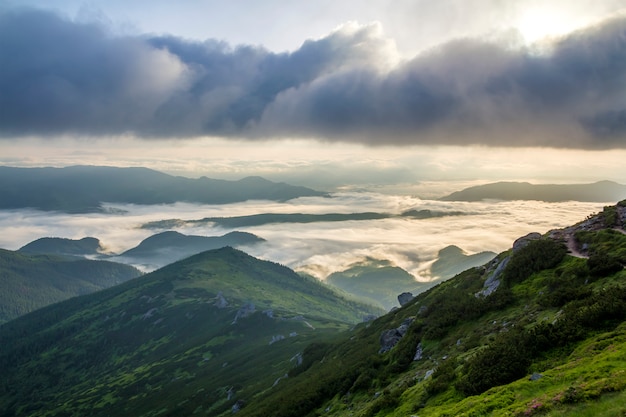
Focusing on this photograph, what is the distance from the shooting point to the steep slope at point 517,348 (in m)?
26.3

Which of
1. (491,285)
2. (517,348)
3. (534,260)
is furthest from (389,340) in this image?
(517,348)

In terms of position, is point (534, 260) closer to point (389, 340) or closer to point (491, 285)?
point (491, 285)

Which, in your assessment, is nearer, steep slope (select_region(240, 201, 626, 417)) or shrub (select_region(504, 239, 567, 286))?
A: steep slope (select_region(240, 201, 626, 417))

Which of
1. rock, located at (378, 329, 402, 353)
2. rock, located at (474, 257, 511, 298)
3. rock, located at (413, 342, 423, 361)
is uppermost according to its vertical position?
rock, located at (474, 257, 511, 298)

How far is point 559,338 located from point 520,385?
8227mm

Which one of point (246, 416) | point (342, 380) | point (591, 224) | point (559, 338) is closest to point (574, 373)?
point (559, 338)

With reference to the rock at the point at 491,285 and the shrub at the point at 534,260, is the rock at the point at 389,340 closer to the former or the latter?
the rock at the point at 491,285

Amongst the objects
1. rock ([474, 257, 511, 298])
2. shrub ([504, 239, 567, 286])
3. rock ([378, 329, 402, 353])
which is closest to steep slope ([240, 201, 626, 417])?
shrub ([504, 239, 567, 286])

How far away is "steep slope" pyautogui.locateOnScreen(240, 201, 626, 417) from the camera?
86.2ft

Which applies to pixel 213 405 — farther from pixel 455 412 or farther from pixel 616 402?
pixel 616 402

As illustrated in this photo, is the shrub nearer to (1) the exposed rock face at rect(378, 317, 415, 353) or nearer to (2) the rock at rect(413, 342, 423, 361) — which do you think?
(2) the rock at rect(413, 342, 423, 361)

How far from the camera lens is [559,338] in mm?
33500

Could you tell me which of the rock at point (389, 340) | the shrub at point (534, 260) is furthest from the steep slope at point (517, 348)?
the rock at point (389, 340)

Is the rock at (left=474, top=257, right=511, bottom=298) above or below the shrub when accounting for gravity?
below
